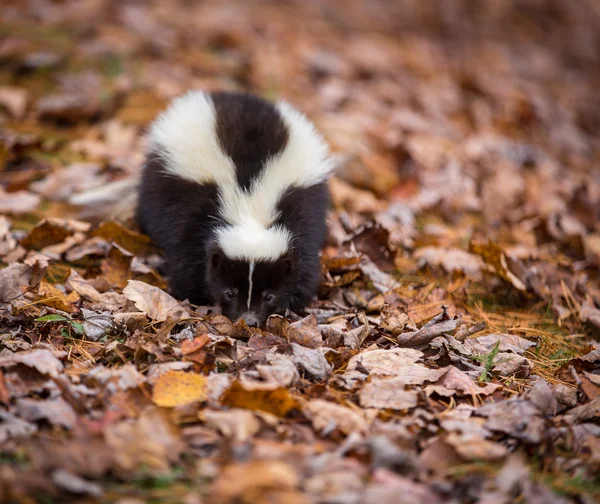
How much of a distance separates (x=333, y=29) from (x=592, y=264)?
20.8ft

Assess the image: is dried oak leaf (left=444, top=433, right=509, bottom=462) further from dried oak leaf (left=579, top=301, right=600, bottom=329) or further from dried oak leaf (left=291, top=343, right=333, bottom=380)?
dried oak leaf (left=579, top=301, right=600, bottom=329)

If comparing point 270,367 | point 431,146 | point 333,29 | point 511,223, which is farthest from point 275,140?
point 333,29

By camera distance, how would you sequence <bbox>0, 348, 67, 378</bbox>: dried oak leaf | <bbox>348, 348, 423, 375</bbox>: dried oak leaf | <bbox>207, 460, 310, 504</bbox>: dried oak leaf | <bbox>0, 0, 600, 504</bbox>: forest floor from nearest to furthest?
<bbox>207, 460, 310, 504</bbox>: dried oak leaf, <bbox>0, 0, 600, 504</bbox>: forest floor, <bbox>0, 348, 67, 378</bbox>: dried oak leaf, <bbox>348, 348, 423, 375</bbox>: dried oak leaf

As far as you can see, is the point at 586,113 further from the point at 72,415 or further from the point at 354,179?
the point at 72,415

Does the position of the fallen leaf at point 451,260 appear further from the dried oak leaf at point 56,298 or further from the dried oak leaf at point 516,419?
the dried oak leaf at point 56,298

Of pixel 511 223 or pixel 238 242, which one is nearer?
pixel 238 242

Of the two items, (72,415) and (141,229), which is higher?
(141,229)

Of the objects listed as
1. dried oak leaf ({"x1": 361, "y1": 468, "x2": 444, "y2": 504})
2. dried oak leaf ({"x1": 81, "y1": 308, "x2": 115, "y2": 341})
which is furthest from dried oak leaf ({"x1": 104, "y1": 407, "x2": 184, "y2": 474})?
dried oak leaf ({"x1": 81, "y1": 308, "x2": 115, "y2": 341})

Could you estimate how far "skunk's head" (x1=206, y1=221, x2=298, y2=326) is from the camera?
4.07 m

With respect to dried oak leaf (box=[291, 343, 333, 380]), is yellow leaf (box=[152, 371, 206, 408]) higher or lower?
lower

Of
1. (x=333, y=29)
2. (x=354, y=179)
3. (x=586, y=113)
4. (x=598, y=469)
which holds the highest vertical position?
(x=333, y=29)

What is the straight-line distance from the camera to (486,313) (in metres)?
4.59

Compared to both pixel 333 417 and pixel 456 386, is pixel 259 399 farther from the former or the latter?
pixel 456 386

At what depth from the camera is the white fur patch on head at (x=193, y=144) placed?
4434 mm
